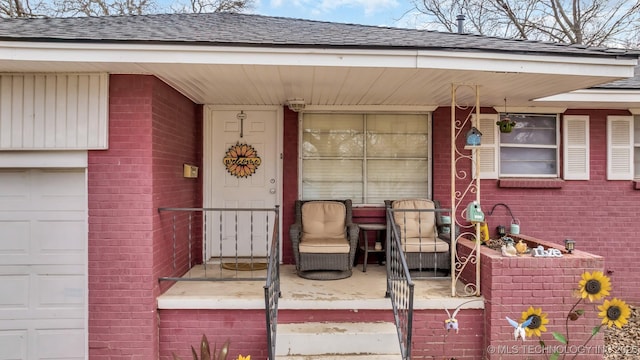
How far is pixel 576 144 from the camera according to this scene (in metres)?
5.39

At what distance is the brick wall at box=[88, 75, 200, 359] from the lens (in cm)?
366

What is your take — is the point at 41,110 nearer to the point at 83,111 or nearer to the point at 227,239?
the point at 83,111

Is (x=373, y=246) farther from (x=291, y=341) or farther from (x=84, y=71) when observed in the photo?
(x=84, y=71)

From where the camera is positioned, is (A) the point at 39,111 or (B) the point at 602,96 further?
(B) the point at 602,96

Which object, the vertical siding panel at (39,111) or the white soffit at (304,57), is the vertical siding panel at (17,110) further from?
the white soffit at (304,57)

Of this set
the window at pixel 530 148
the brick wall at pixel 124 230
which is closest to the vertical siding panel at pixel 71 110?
the brick wall at pixel 124 230

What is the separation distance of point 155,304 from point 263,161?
7.60 ft

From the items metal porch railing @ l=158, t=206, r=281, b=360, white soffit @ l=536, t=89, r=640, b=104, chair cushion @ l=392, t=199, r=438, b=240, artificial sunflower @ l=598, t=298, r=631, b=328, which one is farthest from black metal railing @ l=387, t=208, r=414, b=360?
white soffit @ l=536, t=89, r=640, b=104

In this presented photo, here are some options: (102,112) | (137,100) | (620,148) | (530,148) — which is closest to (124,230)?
(102,112)

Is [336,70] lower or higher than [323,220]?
higher

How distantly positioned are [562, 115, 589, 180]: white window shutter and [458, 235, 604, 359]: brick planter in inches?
80.9

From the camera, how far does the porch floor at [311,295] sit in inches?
150

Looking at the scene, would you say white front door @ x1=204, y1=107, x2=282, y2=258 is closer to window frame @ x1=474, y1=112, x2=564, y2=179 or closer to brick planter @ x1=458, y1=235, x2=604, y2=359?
window frame @ x1=474, y1=112, x2=564, y2=179

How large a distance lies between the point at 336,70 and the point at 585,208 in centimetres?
408
